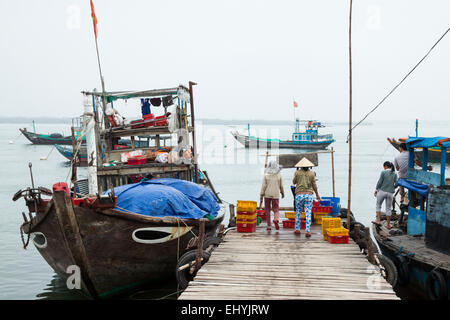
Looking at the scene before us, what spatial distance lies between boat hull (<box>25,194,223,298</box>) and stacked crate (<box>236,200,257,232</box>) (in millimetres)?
1099

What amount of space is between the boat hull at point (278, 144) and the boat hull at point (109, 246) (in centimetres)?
5790

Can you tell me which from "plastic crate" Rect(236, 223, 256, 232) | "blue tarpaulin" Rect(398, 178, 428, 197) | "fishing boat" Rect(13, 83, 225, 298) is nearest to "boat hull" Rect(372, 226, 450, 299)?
"blue tarpaulin" Rect(398, 178, 428, 197)

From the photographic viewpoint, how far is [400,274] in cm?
908

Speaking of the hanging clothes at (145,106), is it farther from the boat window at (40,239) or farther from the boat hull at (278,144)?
the boat hull at (278,144)

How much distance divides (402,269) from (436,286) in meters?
1.21

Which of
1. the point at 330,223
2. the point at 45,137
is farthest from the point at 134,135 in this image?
the point at 45,137

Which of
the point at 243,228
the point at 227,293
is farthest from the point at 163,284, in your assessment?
the point at 227,293

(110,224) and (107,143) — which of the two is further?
(107,143)

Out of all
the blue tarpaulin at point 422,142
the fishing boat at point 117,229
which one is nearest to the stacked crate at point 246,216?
the fishing boat at point 117,229

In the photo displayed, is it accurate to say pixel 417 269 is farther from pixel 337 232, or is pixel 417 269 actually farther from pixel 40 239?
pixel 40 239

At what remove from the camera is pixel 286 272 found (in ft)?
23.7

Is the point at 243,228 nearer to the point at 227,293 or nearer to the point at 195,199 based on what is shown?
the point at 195,199

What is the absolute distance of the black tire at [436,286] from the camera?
7.60 m
